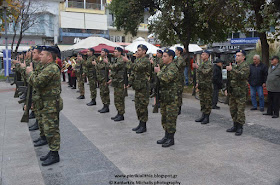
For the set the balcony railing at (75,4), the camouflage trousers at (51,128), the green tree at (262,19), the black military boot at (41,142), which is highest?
the balcony railing at (75,4)

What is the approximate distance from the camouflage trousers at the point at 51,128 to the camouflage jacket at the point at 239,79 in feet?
12.4

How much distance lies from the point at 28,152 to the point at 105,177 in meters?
1.98

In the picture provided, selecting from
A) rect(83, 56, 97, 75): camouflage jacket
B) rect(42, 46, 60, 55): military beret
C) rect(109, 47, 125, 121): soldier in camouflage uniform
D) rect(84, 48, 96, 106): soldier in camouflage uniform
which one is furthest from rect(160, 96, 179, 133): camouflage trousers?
rect(83, 56, 97, 75): camouflage jacket

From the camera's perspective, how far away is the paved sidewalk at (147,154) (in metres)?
3.92

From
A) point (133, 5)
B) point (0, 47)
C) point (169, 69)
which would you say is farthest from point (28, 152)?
point (0, 47)

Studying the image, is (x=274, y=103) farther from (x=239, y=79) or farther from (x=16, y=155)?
(x=16, y=155)

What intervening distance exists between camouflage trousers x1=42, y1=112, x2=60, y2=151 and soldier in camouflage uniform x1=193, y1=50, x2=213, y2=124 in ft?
13.0

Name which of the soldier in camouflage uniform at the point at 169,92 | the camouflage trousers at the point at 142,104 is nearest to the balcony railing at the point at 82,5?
the camouflage trousers at the point at 142,104

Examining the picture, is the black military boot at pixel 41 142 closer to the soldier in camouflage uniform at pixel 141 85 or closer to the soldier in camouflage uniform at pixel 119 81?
the soldier in camouflage uniform at pixel 141 85

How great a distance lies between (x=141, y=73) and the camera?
6566 millimetres

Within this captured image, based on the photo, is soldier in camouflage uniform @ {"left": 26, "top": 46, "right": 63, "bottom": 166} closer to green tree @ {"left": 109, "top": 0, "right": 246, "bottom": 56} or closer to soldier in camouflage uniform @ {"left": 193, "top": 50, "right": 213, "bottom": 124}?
soldier in camouflage uniform @ {"left": 193, "top": 50, "right": 213, "bottom": 124}

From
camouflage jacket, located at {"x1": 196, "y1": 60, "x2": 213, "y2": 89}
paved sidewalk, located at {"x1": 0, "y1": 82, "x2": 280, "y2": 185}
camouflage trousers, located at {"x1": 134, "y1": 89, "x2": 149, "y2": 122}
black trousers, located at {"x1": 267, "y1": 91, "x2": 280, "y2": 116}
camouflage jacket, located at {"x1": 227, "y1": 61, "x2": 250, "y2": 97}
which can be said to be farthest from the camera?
black trousers, located at {"x1": 267, "y1": 91, "x2": 280, "y2": 116}

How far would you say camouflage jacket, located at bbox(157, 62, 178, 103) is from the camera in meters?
5.11

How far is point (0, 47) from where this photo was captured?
31.2 m
